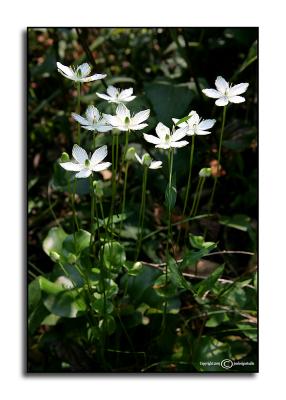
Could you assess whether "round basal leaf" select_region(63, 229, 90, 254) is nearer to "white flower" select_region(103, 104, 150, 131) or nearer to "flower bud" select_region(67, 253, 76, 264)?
"flower bud" select_region(67, 253, 76, 264)

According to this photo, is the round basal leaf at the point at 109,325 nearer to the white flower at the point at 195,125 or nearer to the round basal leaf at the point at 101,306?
the round basal leaf at the point at 101,306

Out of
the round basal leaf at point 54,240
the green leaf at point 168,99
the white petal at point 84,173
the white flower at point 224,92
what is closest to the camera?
the white petal at point 84,173

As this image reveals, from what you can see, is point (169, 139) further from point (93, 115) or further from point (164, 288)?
point (164, 288)

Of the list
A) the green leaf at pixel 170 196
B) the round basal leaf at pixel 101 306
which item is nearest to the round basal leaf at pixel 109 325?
the round basal leaf at pixel 101 306

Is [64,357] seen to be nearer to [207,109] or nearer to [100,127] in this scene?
[100,127]

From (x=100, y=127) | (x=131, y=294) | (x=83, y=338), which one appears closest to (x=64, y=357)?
(x=83, y=338)

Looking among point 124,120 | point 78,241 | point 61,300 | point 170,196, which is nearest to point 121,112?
point 124,120
